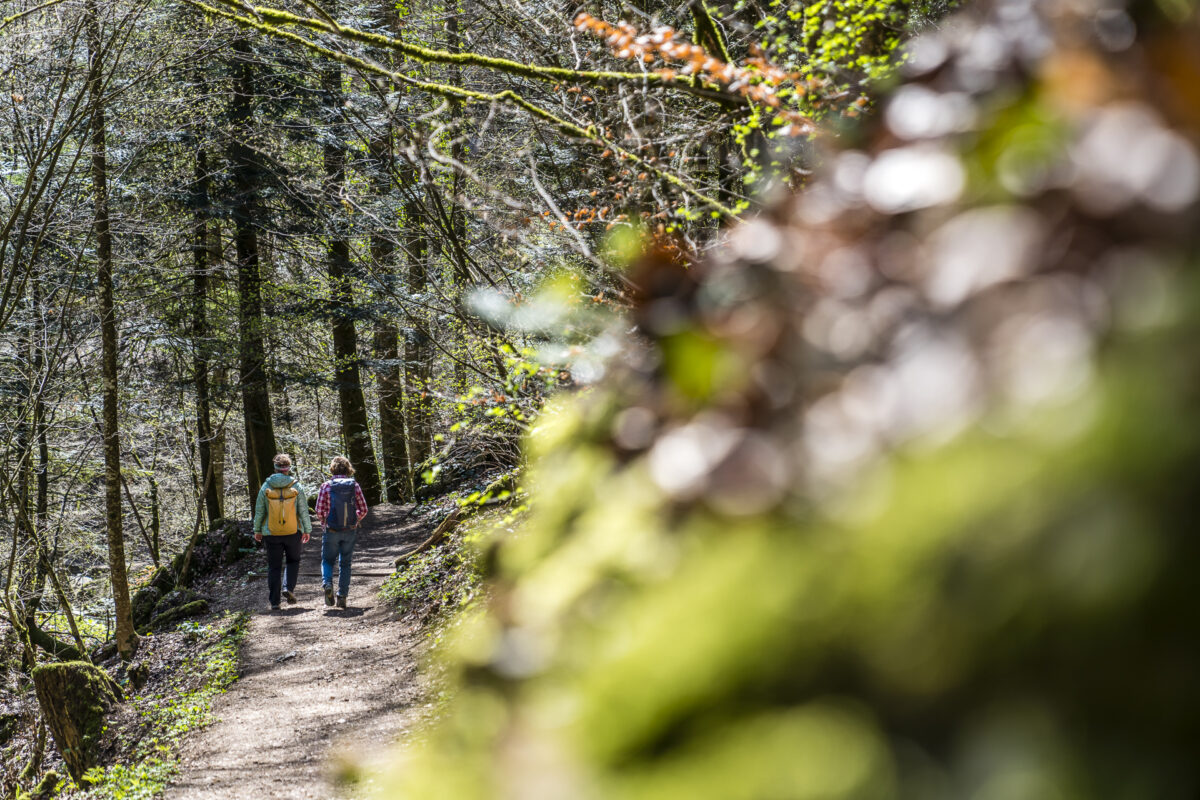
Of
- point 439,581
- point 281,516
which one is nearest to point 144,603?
point 281,516

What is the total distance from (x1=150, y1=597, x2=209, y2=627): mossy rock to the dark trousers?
201 cm

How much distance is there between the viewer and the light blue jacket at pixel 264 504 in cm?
985

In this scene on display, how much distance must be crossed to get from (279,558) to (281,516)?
2.60 feet

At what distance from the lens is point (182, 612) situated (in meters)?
12.2

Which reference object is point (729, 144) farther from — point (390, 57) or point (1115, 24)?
point (1115, 24)

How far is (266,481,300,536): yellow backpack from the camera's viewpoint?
9984mm

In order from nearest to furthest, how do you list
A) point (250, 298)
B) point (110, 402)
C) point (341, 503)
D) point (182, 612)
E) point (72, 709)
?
point (72, 709)
point (341, 503)
point (110, 402)
point (182, 612)
point (250, 298)

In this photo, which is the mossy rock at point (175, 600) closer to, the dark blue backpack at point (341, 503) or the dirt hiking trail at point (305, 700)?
the dirt hiking trail at point (305, 700)

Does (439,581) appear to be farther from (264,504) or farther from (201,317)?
(201,317)

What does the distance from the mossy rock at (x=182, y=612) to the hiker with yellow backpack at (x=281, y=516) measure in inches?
92.0

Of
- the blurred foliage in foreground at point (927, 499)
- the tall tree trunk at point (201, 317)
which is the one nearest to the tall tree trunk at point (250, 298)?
the tall tree trunk at point (201, 317)

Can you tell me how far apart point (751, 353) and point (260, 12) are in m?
5.36

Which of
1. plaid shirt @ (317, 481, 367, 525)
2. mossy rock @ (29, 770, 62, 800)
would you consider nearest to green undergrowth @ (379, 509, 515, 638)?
plaid shirt @ (317, 481, 367, 525)

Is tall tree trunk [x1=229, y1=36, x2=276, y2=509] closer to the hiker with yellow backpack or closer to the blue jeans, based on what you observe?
the hiker with yellow backpack
